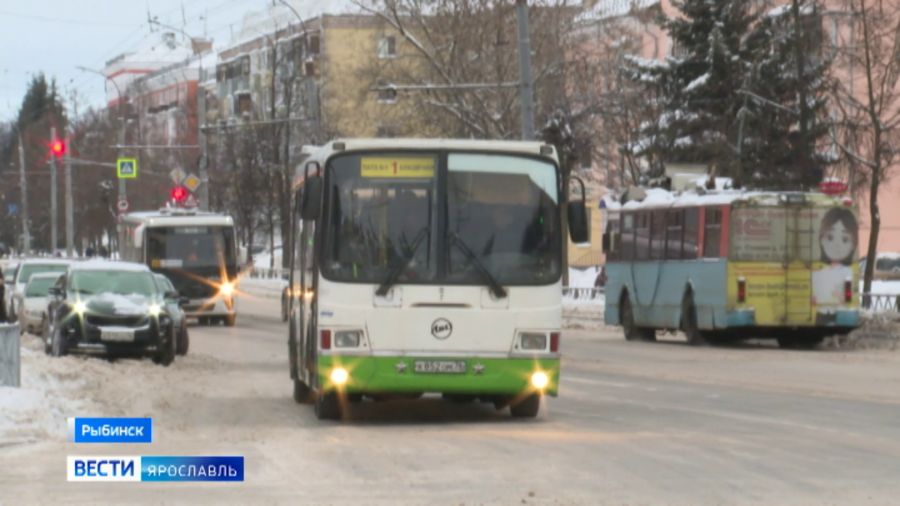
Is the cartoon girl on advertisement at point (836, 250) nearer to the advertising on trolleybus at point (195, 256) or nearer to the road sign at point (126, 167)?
the advertising on trolleybus at point (195, 256)

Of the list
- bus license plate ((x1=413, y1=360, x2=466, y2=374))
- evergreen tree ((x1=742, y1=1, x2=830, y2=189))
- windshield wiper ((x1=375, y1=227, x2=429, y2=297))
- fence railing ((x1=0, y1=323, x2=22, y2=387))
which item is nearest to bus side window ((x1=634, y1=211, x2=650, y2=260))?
evergreen tree ((x1=742, y1=1, x2=830, y2=189))

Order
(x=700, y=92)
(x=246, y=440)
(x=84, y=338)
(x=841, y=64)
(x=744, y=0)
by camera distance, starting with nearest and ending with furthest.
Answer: (x=246, y=440) → (x=84, y=338) → (x=841, y=64) → (x=744, y=0) → (x=700, y=92)

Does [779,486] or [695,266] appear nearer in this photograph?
[779,486]

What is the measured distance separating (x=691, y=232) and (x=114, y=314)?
12327 mm

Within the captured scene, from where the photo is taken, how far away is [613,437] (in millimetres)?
16688

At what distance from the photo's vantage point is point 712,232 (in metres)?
35.9

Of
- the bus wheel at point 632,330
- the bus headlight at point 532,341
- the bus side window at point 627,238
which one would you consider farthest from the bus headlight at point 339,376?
the bus side window at point 627,238

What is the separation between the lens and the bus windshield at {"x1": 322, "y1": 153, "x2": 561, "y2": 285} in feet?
59.6

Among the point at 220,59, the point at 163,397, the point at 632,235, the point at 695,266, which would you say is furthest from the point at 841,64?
the point at 220,59

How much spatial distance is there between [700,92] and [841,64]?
16.9 meters

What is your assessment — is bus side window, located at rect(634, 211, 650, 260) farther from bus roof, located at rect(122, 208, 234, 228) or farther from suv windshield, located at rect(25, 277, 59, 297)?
bus roof, located at rect(122, 208, 234, 228)

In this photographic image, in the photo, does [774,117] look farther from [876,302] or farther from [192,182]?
[192,182]

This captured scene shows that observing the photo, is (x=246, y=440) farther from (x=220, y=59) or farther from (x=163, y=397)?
(x=220, y=59)

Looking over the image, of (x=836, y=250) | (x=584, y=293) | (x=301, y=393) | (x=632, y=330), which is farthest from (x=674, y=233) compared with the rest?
(x=584, y=293)
